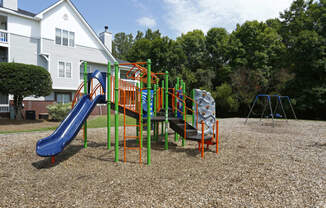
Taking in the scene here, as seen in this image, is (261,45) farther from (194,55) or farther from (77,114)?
(77,114)

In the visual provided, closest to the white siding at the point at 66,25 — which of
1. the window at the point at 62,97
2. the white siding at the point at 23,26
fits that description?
the white siding at the point at 23,26

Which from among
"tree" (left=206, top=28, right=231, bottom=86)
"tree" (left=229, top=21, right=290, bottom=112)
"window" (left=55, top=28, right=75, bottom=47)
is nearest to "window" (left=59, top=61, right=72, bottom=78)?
"window" (left=55, top=28, right=75, bottom=47)

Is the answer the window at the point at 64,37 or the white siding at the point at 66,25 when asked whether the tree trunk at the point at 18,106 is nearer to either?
the white siding at the point at 66,25

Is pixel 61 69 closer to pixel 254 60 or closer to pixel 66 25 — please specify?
pixel 66 25

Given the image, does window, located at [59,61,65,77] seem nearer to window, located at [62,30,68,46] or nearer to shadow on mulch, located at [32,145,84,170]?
window, located at [62,30,68,46]

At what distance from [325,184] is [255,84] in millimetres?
20804

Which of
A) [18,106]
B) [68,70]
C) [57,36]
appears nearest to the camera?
[18,106]

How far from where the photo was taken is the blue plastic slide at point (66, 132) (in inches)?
202

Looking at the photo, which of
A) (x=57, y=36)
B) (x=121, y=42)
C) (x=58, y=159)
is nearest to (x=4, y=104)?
(x=57, y=36)

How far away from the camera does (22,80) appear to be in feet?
44.0

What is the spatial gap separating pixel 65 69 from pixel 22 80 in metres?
6.60

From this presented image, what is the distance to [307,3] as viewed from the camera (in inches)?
1093

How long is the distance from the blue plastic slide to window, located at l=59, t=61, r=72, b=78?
1467 centimetres

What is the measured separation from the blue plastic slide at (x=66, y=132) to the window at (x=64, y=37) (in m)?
15.2
